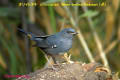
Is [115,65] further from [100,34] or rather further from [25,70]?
[25,70]

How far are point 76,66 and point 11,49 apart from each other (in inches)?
124

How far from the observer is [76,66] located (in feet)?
10.8

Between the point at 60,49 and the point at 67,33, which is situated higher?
the point at 67,33

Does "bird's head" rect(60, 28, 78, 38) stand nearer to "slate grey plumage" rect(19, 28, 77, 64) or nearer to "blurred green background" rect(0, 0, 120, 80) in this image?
"slate grey plumage" rect(19, 28, 77, 64)

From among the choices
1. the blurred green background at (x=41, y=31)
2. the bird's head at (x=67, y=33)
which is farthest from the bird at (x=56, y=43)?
the blurred green background at (x=41, y=31)

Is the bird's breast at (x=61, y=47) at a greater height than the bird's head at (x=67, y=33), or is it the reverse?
the bird's head at (x=67, y=33)

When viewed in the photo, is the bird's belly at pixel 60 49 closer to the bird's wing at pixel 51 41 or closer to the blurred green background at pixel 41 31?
the bird's wing at pixel 51 41

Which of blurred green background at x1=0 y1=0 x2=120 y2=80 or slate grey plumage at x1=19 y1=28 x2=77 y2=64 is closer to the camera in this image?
slate grey plumage at x1=19 y1=28 x2=77 y2=64

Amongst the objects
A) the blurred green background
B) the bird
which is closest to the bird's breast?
the bird

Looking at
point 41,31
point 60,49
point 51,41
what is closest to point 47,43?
point 51,41

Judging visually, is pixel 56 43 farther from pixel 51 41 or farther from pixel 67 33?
pixel 67 33

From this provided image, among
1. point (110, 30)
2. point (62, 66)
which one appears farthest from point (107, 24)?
point (62, 66)

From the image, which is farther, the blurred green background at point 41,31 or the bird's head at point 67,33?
the blurred green background at point 41,31

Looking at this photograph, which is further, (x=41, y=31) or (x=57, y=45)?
(x=41, y=31)
